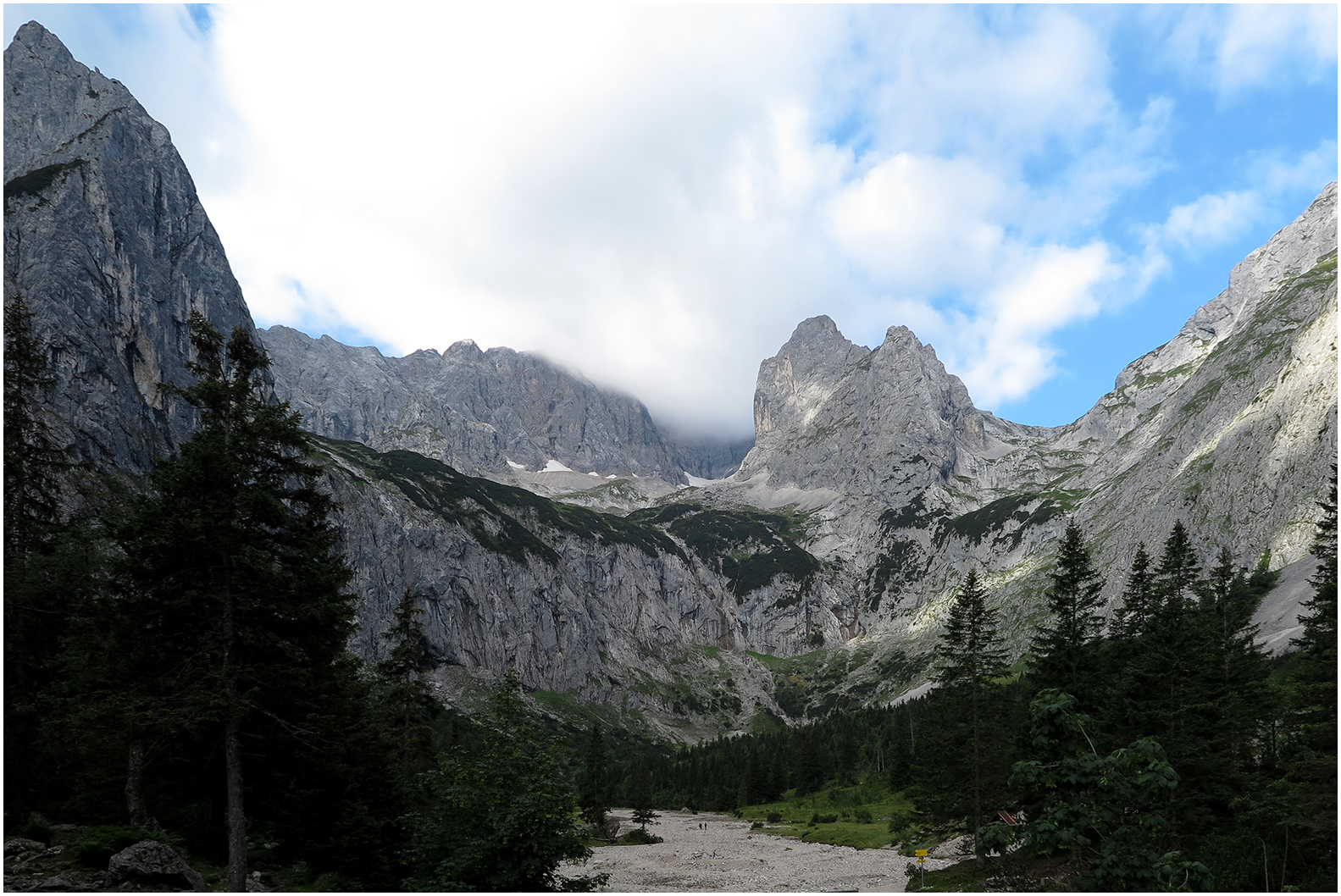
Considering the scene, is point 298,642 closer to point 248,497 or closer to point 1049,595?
point 248,497

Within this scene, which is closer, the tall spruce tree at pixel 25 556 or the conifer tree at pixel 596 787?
the tall spruce tree at pixel 25 556

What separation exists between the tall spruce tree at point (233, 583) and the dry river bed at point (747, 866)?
18.5 meters

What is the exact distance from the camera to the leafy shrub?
73.8 ft

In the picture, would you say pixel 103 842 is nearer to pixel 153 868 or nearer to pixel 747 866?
pixel 153 868

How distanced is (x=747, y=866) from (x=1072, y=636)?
120 feet

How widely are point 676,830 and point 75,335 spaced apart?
179 meters

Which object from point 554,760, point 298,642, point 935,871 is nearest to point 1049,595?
point 935,871

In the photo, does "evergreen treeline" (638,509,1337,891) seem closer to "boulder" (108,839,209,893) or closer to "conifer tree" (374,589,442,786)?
"boulder" (108,839,209,893)

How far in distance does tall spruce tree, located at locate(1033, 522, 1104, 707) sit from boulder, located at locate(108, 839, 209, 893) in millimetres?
44900

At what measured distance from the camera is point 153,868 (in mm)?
22172

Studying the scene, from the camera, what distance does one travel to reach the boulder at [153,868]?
21.7m

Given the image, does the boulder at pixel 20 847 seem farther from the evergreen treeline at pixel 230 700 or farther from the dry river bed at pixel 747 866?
the dry river bed at pixel 747 866

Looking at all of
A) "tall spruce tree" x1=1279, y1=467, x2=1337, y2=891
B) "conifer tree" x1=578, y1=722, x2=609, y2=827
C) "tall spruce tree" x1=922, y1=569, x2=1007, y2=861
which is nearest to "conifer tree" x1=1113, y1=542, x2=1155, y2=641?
"tall spruce tree" x1=922, y1=569, x2=1007, y2=861

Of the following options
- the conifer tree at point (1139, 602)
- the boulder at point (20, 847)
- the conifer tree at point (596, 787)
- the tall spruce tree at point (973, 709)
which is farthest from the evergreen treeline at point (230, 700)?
the conifer tree at point (596, 787)
